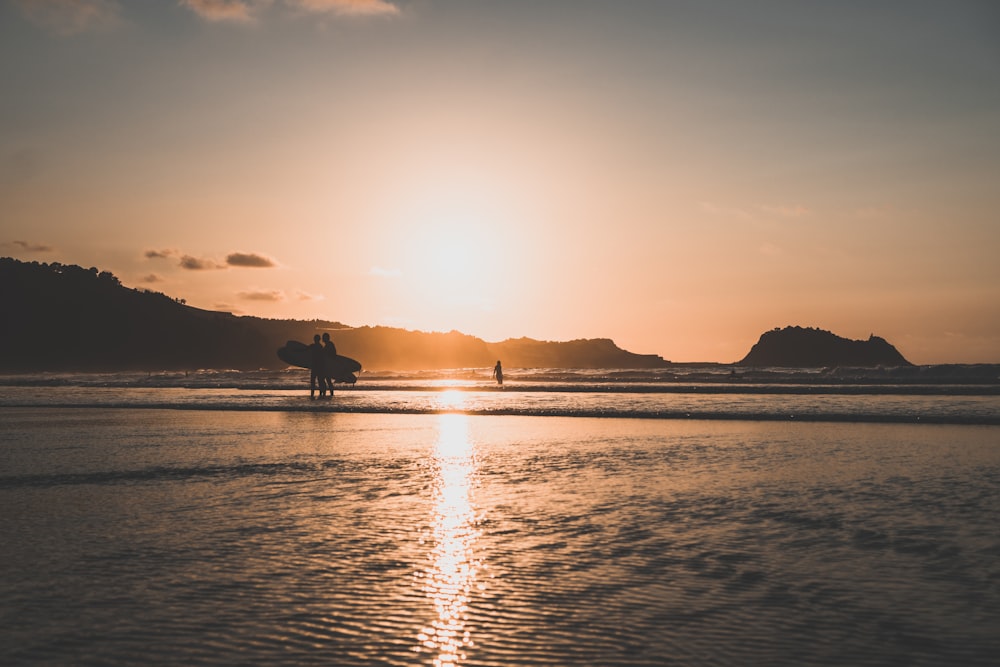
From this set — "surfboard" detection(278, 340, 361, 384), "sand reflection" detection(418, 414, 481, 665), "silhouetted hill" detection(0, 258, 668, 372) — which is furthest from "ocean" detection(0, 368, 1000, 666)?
"silhouetted hill" detection(0, 258, 668, 372)

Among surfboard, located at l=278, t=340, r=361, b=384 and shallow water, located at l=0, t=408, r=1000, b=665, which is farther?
surfboard, located at l=278, t=340, r=361, b=384

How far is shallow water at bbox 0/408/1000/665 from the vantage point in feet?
15.6

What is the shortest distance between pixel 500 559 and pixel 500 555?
145 mm

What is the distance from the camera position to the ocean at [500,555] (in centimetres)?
477

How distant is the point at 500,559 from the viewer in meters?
6.79

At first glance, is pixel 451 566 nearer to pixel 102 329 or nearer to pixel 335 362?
pixel 335 362

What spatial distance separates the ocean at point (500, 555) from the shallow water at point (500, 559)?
3 cm

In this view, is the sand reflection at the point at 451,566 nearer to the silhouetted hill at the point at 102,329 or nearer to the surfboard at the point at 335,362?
the surfboard at the point at 335,362

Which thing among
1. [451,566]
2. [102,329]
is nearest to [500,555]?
[451,566]

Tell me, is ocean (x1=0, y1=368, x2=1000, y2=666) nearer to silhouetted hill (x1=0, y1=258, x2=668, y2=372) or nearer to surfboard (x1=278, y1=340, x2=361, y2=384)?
surfboard (x1=278, y1=340, x2=361, y2=384)

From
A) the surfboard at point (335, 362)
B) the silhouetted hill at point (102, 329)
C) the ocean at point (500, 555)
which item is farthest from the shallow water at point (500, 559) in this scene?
the silhouetted hill at point (102, 329)

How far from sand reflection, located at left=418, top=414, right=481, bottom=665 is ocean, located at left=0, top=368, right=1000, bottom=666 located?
0.03 m

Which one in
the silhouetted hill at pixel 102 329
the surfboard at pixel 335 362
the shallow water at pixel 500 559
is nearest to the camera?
the shallow water at pixel 500 559

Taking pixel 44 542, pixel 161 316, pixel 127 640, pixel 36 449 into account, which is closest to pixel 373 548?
pixel 127 640
